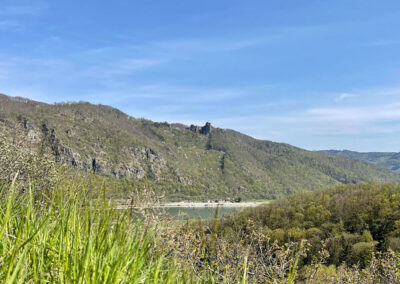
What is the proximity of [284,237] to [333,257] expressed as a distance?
7208mm

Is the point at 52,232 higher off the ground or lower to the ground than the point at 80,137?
lower

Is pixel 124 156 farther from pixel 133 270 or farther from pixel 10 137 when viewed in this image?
pixel 133 270

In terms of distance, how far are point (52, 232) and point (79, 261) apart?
0.38m

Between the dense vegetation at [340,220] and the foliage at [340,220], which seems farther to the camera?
the foliage at [340,220]

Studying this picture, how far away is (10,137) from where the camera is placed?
14.5m

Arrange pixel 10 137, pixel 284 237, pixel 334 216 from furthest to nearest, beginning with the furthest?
pixel 334 216 < pixel 284 237 < pixel 10 137

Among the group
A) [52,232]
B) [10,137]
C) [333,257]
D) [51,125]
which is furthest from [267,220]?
[51,125]

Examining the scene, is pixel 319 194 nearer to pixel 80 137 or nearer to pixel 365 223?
pixel 365 223

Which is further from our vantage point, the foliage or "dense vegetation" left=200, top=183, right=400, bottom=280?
the foliage

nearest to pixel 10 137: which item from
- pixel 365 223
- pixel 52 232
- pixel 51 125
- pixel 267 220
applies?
pixel 52 232

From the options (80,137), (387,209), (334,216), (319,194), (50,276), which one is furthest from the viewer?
(80,137)

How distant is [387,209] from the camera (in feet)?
182

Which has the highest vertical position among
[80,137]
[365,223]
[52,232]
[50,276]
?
[80,137]

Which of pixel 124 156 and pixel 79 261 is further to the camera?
pixel 124 156
